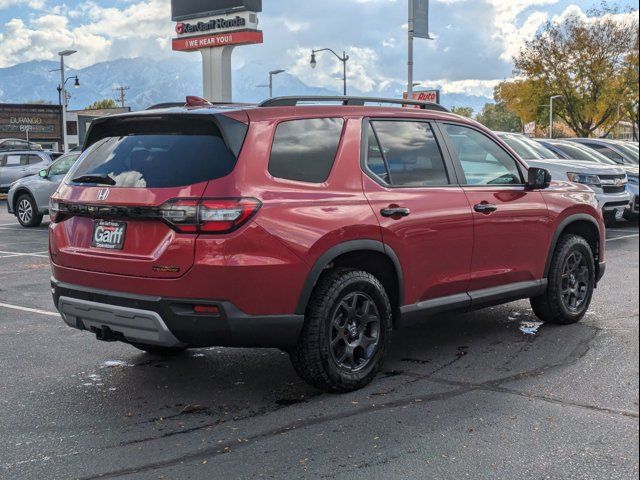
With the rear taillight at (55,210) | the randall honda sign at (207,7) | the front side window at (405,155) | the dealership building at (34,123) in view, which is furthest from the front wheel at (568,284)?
the dealership building at (34,123)

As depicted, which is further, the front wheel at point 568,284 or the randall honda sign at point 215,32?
the randall honda sign at point 215,32

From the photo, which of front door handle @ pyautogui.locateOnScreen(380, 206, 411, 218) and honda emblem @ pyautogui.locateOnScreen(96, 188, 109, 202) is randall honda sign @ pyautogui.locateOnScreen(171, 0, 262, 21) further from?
honda emblem @ pyautogui.locateOnScreen(96, 188, 109, 202)

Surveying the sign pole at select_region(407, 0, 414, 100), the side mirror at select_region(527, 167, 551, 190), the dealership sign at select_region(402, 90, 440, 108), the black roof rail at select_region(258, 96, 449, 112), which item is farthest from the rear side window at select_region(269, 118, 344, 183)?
the dealership sign at select_region(402, 90, 440, 108)

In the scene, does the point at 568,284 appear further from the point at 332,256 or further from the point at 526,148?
the point at 526,148

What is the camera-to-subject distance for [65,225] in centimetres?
490

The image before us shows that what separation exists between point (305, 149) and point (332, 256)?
0.69m

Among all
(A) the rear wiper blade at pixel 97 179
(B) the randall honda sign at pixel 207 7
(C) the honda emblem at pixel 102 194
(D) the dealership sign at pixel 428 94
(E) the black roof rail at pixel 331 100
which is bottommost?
(C) the honda emblem at pixel 102 194

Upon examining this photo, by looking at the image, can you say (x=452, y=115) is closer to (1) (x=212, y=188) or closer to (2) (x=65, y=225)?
(1) (x=212, y=188)

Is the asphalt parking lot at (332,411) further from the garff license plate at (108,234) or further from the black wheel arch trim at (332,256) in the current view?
the garff license plate at (108,234)

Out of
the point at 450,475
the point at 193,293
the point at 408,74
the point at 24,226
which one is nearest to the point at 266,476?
the point at 450,475

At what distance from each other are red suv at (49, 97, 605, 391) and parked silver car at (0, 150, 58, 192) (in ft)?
69.4

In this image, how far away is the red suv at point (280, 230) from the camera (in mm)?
4258

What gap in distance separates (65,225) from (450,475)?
2855mm

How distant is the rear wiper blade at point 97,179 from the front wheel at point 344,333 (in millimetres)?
1415
